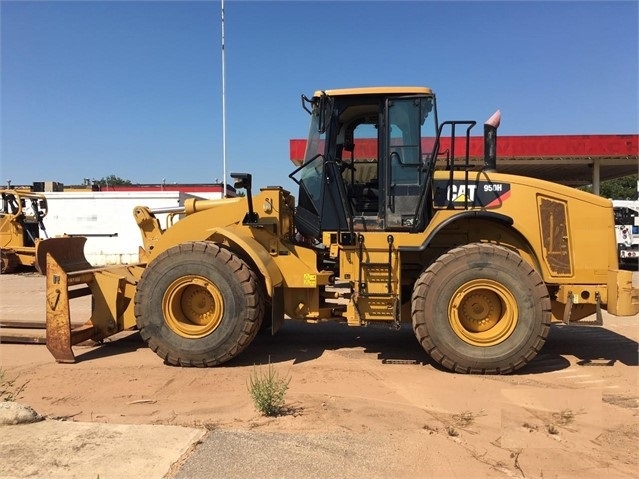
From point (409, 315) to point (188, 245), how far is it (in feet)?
8.81

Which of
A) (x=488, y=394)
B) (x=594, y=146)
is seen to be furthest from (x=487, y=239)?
(x=594, y=146)

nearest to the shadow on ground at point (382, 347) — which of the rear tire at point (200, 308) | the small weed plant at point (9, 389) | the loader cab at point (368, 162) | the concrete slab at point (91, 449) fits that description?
the rear tire at point (200, 308)

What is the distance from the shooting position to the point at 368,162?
6062 mm

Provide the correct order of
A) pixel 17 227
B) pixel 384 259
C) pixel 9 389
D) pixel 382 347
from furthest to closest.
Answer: pixel 17 227, pixel 382 347, pixel 384 259, pixel 9 389

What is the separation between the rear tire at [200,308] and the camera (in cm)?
548

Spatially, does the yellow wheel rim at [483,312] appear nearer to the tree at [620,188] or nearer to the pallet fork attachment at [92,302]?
the pallet fork attachment at [92,302]

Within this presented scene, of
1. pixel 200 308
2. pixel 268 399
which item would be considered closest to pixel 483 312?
pixel 268 399

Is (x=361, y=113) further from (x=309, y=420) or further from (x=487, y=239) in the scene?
(x=309, y=420)

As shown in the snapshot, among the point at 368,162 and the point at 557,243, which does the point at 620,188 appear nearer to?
the point at 557,243

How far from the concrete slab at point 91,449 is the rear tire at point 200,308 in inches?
71.9

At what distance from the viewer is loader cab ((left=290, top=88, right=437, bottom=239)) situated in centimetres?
570

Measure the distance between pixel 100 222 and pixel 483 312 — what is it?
17.7 m

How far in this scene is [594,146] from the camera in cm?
1930

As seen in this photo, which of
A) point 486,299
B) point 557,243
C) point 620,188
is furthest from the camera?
point 620,188
